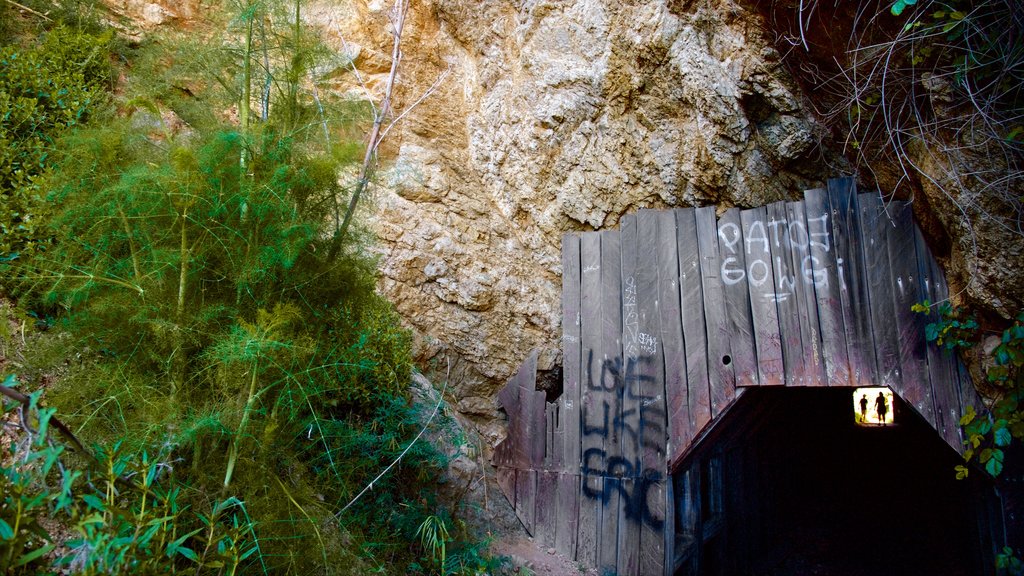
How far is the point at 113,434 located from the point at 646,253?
3.12 m

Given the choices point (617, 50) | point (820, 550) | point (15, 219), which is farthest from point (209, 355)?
point (820, 550)

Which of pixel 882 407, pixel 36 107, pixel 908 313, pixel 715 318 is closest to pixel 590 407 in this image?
pixel 715 318

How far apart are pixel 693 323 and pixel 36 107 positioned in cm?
400

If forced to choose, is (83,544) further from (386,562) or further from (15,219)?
(15,219)

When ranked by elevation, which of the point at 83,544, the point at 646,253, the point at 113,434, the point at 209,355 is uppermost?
the point at 646,253

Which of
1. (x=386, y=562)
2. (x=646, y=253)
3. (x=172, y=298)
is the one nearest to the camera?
(x=172, y=298)

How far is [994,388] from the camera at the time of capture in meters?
2.90

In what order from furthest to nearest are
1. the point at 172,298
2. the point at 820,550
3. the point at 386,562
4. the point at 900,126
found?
1. the point at 820,550
2. the point at 900,126
3. the point at 386,562
4. the point at 172,298

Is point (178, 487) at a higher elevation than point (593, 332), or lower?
lower

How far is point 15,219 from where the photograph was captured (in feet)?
9.77

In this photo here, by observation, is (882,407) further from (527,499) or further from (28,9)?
(28,9)

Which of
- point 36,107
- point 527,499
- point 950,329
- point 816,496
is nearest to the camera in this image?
point 950,329

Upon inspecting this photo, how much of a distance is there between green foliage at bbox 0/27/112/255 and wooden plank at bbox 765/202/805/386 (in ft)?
12.9

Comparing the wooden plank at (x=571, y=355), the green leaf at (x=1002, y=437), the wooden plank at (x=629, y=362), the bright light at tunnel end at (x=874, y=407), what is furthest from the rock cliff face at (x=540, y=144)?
the bright light at tunnel end at (x=874, y=407)
